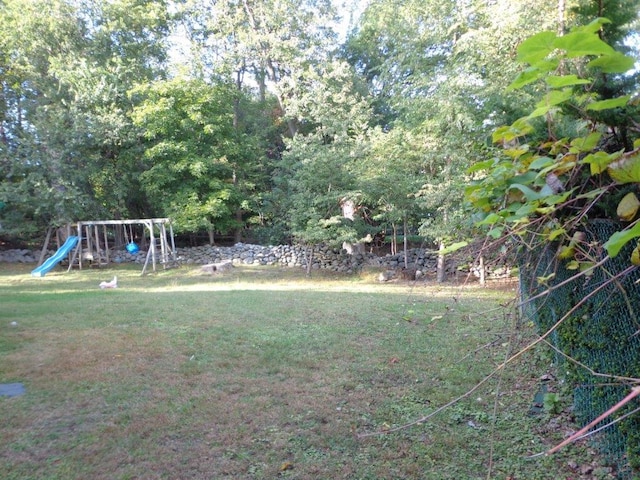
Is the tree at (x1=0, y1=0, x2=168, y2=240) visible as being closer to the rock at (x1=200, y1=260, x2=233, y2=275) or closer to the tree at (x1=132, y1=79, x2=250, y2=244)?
the tree at (x1=132, y1=79, x2=250, y2=244)

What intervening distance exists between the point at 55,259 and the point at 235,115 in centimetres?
1000

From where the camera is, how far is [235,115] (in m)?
19.4

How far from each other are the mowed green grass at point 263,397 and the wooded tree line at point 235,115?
595 cm

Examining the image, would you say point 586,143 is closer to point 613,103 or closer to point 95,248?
point 613,103

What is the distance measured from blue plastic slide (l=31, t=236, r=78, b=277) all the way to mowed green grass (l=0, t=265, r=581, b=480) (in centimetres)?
749

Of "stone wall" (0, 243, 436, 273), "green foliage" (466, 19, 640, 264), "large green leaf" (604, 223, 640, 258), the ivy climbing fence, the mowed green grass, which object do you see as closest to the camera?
"large green leaf" (604, 223, 640, 258)

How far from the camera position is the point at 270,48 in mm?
18656

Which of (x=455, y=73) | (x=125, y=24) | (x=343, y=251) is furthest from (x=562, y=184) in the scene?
(x=125, y=24)

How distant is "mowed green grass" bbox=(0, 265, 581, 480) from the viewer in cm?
252

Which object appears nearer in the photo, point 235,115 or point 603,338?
point 603,338

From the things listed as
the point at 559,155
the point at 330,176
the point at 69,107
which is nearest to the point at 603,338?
the point at 559,155

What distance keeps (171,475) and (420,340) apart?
350 centimetres

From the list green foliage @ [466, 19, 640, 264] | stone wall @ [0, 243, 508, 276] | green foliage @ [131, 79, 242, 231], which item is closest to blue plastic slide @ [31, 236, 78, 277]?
stone wall @ [0, 243, 508, 276]

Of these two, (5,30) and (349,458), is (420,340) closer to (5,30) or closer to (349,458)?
(349,458)
